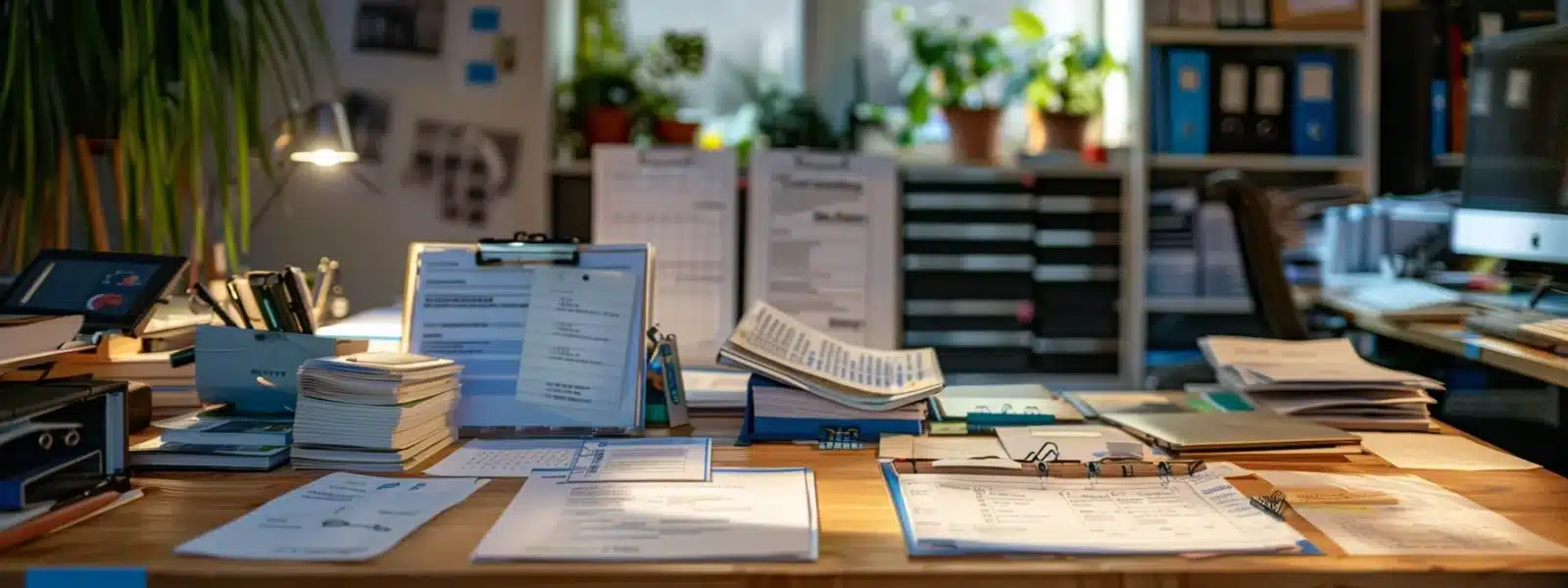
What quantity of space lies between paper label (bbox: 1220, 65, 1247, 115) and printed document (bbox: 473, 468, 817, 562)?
2593 millimetres

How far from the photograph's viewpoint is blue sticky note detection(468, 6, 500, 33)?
3.53m

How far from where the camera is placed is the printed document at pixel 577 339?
1.57 metres

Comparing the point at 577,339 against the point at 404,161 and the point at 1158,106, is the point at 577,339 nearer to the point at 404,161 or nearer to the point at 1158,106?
the point at 404,161

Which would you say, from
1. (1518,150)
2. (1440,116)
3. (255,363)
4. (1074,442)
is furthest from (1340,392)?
(1440,116)

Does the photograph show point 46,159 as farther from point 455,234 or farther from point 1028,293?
point 1028,293

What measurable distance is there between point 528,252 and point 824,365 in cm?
43

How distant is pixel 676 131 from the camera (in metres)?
3.63

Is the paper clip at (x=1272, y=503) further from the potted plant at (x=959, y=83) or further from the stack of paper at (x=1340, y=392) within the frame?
the potted plant at (x=959, y=83)

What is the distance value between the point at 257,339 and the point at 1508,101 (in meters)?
2.01

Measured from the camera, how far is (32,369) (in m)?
1.54

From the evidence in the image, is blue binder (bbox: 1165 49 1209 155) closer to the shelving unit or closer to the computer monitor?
the shelving unit

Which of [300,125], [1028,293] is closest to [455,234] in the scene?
[300,125]

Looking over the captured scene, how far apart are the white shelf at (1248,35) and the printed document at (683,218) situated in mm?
1268

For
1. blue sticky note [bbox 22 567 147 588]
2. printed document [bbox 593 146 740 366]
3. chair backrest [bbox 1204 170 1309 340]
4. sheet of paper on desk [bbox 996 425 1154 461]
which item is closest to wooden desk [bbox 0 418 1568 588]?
blue sticky note [bbox 22 567 147 588]
